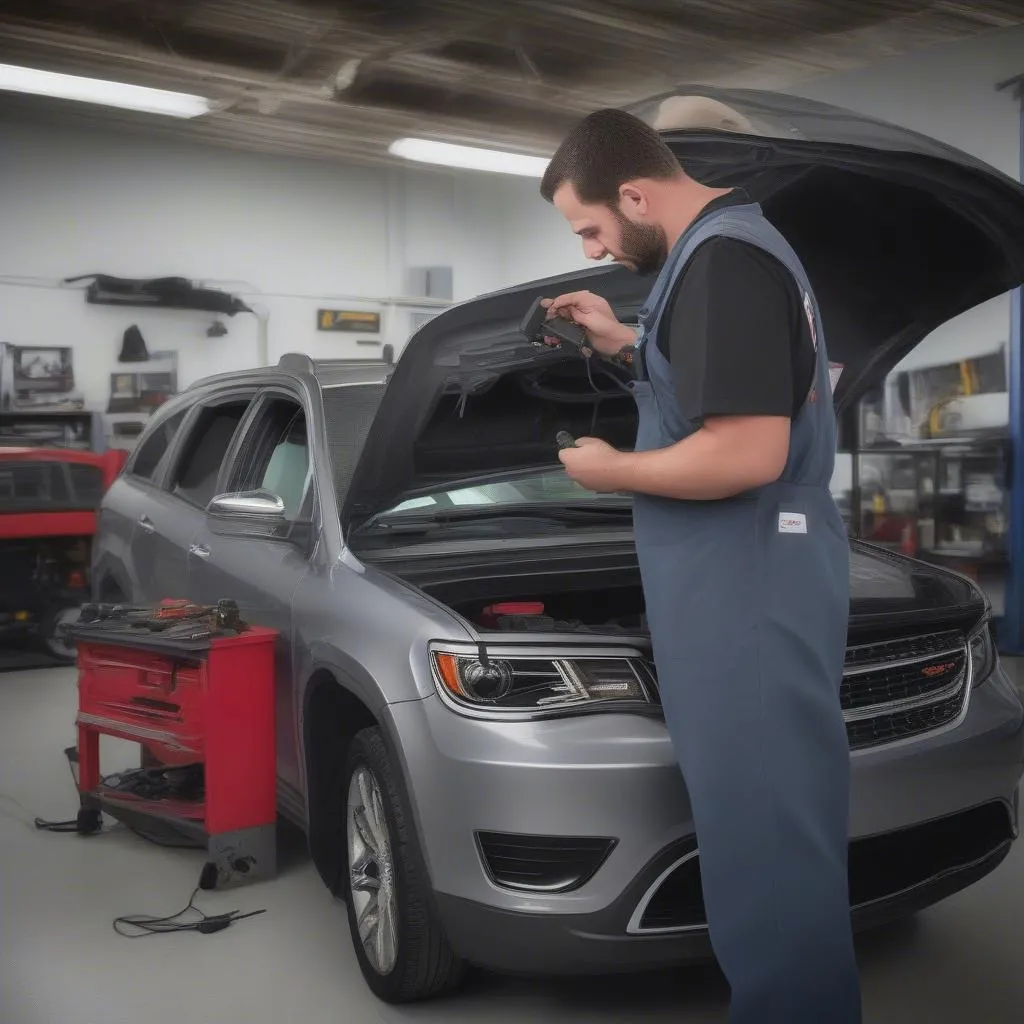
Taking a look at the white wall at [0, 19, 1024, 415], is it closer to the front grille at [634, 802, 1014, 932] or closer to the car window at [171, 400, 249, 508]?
the car window at [171, 400, 249, 508]

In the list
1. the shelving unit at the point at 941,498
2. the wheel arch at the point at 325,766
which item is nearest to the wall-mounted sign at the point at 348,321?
the shelving unit at the point at 941,498

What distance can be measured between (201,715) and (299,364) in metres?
1.08

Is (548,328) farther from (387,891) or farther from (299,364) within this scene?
(299,364)

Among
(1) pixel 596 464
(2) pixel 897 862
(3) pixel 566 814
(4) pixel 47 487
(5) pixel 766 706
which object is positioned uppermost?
(1) pixel 596 464

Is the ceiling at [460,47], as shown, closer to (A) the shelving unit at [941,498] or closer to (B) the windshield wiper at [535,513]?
(A) the shelving unit at [941,498]

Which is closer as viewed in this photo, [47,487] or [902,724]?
[902,724]

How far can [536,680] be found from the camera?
230cm

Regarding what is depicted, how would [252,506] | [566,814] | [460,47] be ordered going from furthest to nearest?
[460,47] < [252,506] < [566,814]

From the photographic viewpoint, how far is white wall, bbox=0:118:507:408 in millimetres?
10000

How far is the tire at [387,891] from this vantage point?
2398 millimetres

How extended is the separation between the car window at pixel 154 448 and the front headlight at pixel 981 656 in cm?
300

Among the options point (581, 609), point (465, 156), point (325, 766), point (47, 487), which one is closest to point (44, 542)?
point (47, 487)

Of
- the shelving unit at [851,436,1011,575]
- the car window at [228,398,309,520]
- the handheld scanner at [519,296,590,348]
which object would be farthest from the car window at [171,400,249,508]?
the shelving unit at [851,436,1011,575]

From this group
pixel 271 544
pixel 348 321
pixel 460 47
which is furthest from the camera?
pixel 348 321
